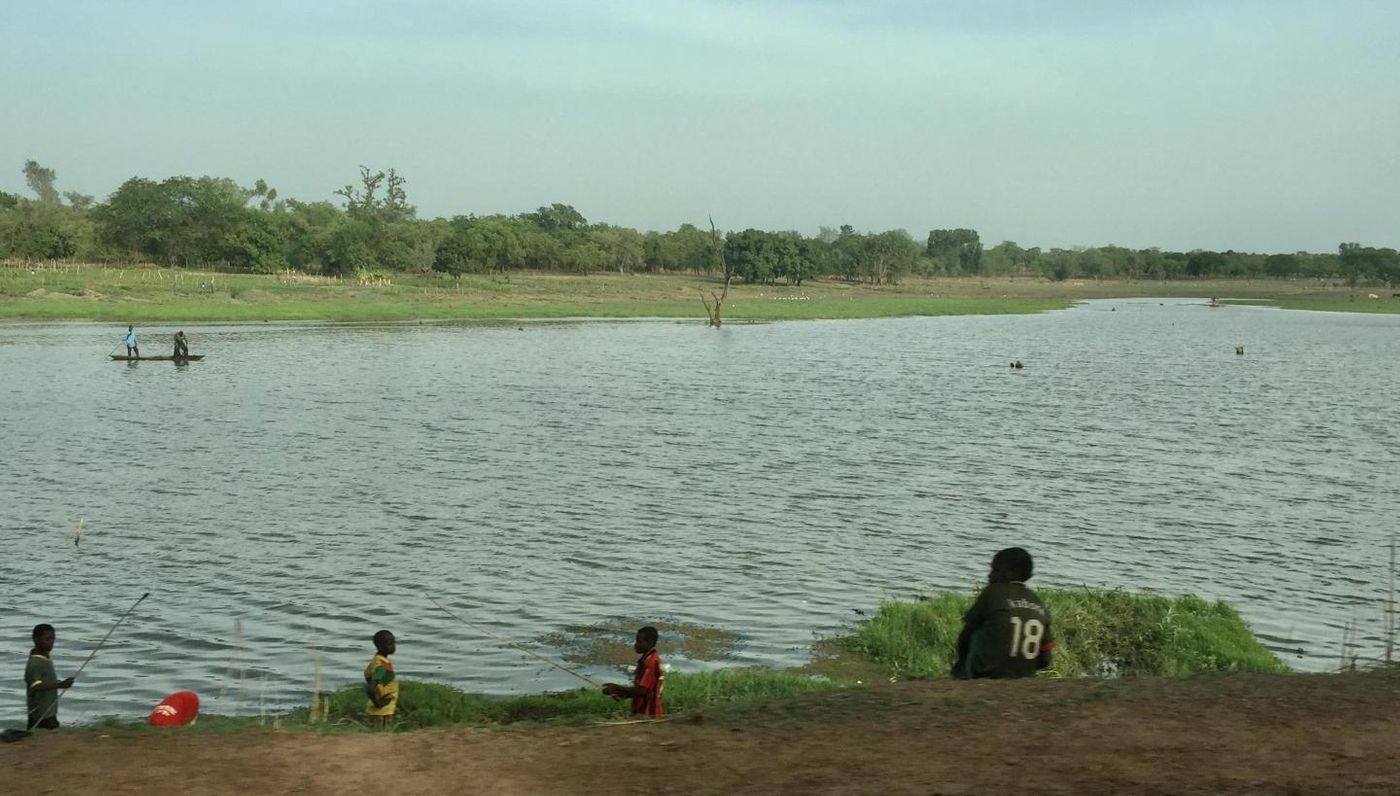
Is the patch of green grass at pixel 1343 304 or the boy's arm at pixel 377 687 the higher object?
the patch of green grass at pixel 1343 304

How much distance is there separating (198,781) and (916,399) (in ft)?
150

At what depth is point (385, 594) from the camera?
19516mm

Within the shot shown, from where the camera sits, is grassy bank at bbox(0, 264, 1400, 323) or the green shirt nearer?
the green shirt

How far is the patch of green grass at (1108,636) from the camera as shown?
15.6m

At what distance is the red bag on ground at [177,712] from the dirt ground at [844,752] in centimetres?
264

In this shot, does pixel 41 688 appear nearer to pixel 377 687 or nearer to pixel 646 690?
pixel 377 687

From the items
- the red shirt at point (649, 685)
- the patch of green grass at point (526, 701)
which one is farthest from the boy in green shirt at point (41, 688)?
the red shirt at point (649, 685)

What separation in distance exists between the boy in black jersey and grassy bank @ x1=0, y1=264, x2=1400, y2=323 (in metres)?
88.1

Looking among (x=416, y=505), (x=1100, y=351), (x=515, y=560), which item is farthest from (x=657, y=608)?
(x=1100, y=351)

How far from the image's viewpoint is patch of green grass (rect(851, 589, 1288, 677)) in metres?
15.6

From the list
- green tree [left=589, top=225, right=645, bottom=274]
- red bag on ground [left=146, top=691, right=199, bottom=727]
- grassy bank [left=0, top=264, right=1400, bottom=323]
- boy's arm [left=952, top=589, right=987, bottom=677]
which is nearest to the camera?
boy's arm [left=952, top=589, right=987, bottom=677]

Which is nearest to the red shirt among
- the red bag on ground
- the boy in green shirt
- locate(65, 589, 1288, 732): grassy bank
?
locate(65, 589, 1288, 732): grassy bank

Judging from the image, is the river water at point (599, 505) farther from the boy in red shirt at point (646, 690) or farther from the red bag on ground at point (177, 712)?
the boy in red shirt at point (646, 690)

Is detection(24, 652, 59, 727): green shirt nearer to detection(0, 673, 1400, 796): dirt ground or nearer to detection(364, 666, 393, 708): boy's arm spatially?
detection(0, 673, 1400, 796): dirt ground
